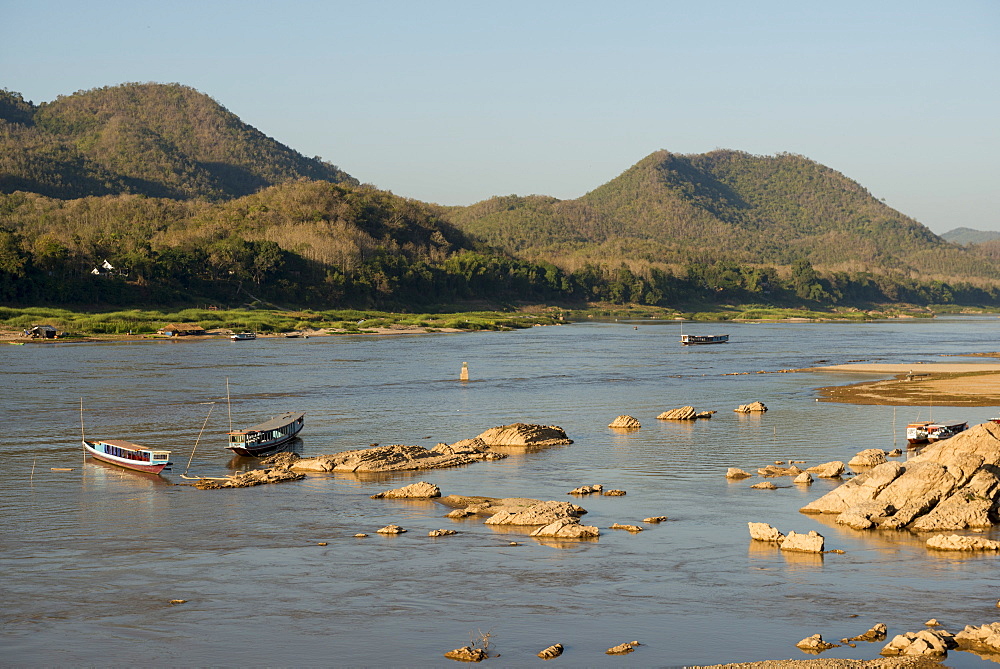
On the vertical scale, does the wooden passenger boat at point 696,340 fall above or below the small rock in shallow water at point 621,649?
above

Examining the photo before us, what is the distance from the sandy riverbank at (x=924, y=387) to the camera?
63.2 metres

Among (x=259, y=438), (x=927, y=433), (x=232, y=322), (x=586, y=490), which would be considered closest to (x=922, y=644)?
(x=586, y=490)

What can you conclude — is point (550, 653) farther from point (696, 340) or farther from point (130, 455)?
point (696, 340)

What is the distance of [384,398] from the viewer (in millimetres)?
68938

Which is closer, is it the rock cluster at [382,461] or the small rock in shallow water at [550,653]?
Result: the small rock in shallow water at [550,653]

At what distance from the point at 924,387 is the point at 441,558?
179 feet

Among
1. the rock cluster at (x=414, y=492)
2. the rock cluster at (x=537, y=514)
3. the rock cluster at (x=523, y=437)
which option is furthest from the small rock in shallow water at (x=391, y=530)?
the rock cluster at (x=523, y=437)

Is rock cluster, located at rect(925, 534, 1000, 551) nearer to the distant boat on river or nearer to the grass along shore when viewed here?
the distant boat on river

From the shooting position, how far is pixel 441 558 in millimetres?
27406

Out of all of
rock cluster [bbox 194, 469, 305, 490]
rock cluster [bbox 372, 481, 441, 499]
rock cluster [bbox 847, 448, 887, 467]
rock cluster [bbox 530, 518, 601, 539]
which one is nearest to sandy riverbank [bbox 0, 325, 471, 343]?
rock cluster [bbox 194, 469, 305, 490]

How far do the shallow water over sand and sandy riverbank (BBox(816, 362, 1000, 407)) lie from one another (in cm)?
456

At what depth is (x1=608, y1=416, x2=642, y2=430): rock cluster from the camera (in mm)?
53375

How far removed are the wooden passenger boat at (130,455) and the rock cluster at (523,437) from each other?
1470 centimetres

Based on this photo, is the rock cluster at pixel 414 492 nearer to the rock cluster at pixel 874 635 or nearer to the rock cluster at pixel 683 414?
the rock cluster at pixel 874 635
